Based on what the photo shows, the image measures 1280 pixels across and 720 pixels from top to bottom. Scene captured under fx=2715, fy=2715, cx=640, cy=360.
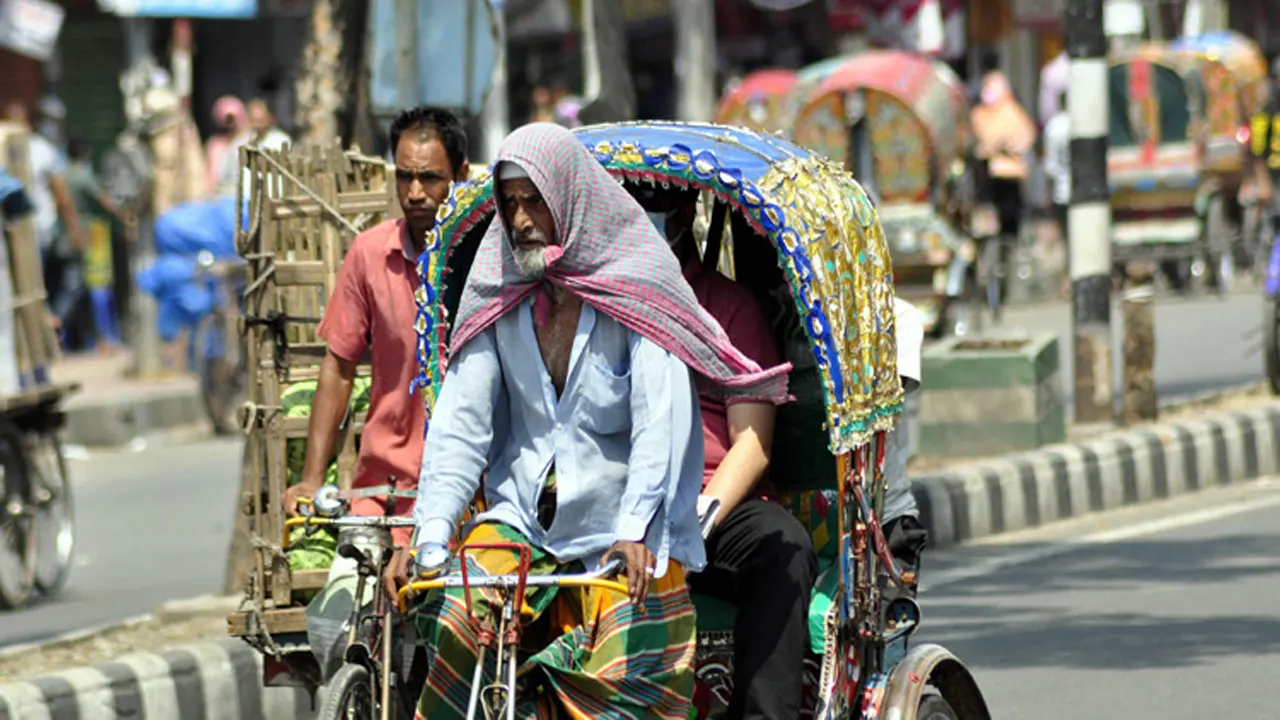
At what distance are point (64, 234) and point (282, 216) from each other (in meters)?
14.1

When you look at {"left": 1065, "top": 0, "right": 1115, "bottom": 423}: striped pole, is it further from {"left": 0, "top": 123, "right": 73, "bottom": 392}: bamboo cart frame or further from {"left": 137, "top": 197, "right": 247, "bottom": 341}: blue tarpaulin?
{"left": 137, "top": 197, "right": 247, "bottom": 341}: blue tarpaulin

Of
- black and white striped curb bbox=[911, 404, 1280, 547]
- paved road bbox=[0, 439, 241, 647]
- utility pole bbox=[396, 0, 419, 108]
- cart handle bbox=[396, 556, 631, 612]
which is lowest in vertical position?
paved road bbox=[0, 439, 241, 647]

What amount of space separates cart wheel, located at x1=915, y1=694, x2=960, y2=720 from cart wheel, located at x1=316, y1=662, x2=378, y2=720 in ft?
3.68

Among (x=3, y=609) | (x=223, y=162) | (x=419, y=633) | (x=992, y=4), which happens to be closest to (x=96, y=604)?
(x=3, y=609)

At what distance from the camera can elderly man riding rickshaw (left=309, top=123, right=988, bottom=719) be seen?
5.02m

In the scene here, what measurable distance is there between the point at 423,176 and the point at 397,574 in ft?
5.38

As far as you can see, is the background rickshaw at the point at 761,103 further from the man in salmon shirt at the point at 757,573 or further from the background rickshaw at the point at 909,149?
the man in salmon shirt at the point at 757,573

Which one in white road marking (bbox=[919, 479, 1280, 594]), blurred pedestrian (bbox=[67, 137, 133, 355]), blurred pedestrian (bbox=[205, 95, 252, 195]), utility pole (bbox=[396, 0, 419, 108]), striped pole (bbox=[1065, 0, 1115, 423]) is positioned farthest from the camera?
blurred pedestrian (bbox=[67, 137, 133, 355])

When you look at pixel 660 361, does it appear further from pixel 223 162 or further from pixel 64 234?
pixel 64 234

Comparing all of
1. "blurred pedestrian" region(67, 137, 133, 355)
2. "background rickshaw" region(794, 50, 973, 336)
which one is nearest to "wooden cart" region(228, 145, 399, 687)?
"background rickshaw" region(794, 50, 973, 336)

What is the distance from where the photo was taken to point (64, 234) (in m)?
20.9

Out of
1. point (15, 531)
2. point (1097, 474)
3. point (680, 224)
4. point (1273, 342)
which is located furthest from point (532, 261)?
point (1273, 342)

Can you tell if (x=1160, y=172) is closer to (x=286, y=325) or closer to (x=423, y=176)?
(x=286, y=325)

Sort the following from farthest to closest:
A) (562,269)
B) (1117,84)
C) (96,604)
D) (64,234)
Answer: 1. (1117,84)
2. (64,234)
3. (96,604)
4. (562,269)
